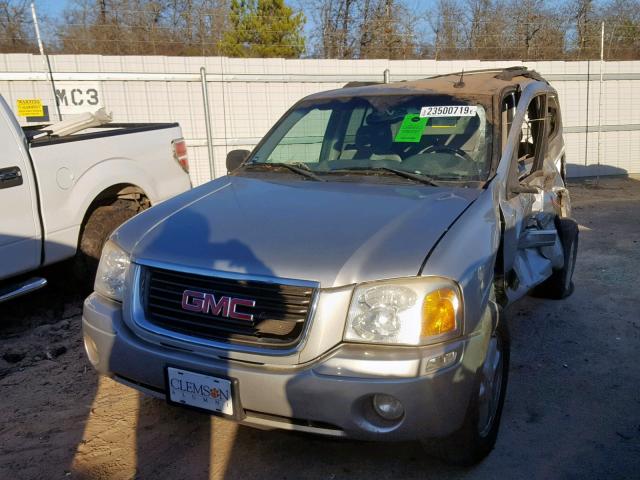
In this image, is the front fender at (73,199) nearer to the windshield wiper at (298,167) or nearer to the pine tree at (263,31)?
the windshield wiper at (298,167)

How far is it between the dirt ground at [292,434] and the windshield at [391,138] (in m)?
1.47

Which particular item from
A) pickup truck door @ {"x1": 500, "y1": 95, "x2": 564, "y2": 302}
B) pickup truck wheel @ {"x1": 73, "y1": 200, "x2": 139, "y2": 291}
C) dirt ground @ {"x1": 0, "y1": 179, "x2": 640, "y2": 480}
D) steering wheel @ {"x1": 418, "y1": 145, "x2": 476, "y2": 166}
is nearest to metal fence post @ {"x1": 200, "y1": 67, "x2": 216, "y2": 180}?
pickup truck wheel @ {"x1": 73, "y1": 200, "x2": 139, "y2": 291}

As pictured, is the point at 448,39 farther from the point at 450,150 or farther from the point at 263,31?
the point at 450,150

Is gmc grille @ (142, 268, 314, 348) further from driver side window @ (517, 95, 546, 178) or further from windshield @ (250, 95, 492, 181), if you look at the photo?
driver side window @ (517, 95, 546, 178)

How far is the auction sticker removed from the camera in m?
3.76

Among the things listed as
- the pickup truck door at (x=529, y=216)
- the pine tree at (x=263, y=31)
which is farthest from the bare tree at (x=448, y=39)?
the pickup truck door at (x=529, y=216)

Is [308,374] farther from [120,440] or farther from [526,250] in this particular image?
[526,250]

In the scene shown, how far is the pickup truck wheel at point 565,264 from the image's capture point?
5.04 meters

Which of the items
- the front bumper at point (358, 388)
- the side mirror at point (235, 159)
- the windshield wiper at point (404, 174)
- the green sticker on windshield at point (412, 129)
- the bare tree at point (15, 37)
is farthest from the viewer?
the bare tree at point (15, 37)

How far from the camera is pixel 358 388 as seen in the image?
2.34 meters

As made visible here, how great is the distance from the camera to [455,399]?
243 centimetres

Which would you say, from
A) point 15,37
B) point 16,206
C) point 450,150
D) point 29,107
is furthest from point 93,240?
point 15,37

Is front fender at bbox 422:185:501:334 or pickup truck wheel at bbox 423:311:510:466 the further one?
pickup truck wheel at bbox 423:311:510:466

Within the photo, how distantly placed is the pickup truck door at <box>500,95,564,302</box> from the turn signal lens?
962 mm
